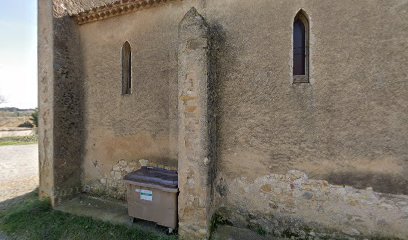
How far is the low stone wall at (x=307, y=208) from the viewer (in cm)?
383

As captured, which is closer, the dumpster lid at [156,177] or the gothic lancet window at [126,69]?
the dumpster lid at [156,177]

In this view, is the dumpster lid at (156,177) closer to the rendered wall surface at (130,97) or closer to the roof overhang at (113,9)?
the rendered wall surface at (130,97)

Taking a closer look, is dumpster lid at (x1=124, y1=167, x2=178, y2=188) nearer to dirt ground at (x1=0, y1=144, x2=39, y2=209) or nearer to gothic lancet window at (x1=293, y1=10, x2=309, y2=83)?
gothic lancet window at (x1=293, y1=10, x2=309, y2=83)

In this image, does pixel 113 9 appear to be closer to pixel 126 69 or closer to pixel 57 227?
pixel 126 69

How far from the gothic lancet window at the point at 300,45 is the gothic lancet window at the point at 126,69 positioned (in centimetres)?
416

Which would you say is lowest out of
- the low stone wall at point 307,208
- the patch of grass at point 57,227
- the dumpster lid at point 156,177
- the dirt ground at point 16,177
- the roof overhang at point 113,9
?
the patch of grass at point 57,227

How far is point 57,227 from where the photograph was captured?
4809 mm

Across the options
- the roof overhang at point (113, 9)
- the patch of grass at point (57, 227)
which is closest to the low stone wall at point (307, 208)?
the patch of grass at point (57, 227)

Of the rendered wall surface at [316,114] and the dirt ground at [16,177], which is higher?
the rendered wall surface at [316,114]

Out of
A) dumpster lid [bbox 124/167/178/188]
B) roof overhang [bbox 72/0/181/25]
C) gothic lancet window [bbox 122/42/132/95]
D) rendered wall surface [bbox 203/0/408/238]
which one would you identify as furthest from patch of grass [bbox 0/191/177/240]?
roof overhang [bbox 72/0/181/25]

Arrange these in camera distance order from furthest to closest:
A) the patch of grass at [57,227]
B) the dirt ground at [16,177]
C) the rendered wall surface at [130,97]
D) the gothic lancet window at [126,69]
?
1. the dirt ground at [16,177]
2. the gothic lancet window at [126,69]
3. the rendered wall surface at [130,97]
4. the patch of grass at [57,227]

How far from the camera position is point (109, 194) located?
241 inches

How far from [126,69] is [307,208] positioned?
5.49 metres

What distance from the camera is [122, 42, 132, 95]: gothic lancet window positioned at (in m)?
6.00
